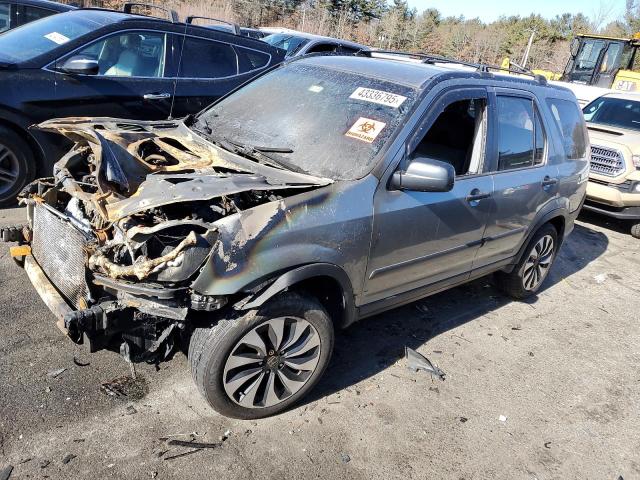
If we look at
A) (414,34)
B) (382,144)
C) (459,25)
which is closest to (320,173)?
(382,144)

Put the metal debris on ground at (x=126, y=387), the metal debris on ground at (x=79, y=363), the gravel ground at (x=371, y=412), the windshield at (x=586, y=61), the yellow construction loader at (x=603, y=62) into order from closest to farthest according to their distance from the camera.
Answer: the gravel ground at (x=371, y=412)
the metal debris on ground at (x=126, y=387)
the metal debris on ground at (x=79, y=363)
the yellow construction loader at (x=603, y=62)
the windshield at (x=586, y=61)

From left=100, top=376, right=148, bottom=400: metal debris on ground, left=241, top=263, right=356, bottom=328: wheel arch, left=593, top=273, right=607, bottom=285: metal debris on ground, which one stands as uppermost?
left=241, top=263, right=356, bottom=328: wheel arch

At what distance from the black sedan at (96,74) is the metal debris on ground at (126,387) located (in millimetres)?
2769

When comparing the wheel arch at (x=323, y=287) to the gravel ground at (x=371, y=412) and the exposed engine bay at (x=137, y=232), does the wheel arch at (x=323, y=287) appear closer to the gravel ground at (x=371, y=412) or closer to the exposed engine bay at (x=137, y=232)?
the exposed engine bay at (x=137, y=232)

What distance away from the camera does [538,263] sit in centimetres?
500

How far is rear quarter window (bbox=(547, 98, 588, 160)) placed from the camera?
4.61 meters

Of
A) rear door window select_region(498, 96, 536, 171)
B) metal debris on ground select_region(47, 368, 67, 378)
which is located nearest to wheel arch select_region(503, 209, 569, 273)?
rear door window select_region(498, 96, 536, 171)

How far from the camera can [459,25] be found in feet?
139

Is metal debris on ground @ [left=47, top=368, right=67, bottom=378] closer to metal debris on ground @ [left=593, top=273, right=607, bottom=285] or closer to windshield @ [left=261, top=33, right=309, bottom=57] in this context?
metal debris on ground @ [left=593, top=273, right=607, bottom=285]

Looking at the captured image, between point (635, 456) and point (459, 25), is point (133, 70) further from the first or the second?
point (459, 25)

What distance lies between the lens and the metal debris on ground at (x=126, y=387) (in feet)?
9.68

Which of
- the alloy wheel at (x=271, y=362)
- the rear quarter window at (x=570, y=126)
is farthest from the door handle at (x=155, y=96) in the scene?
the rear quarter window at (x=570, y=126)

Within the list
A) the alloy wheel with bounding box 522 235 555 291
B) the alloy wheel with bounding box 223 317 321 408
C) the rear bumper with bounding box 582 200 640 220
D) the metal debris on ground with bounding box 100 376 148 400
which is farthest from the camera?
A: the rear bumper with bounding box 582 200 640 220

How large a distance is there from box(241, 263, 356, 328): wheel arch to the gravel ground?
21.1 inches
